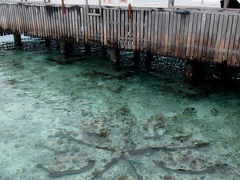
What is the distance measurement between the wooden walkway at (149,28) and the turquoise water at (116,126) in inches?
79.2

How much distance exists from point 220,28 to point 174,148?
549cm

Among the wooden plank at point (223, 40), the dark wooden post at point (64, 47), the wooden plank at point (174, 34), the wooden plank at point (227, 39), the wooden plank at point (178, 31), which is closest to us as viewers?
the wooden plank at point (227, 39)

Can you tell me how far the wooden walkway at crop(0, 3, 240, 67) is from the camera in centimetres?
965

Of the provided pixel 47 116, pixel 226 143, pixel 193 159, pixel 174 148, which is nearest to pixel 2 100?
pixel 47 116

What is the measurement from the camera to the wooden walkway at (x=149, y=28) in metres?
9.65

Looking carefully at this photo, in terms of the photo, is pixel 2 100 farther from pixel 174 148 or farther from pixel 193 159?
pixel 193 159

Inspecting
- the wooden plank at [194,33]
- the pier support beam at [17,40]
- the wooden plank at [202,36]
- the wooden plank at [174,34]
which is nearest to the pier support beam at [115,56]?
the wooden plank at [174,34]

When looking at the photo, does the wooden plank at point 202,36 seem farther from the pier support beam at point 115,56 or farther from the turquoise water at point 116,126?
the pier support beam at point 115,56

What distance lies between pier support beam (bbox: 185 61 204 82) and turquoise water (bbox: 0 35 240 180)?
1.57 ft

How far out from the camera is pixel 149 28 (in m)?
11.4

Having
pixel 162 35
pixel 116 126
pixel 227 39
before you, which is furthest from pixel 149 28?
pixel 116 126

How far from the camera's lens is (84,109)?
10133mm

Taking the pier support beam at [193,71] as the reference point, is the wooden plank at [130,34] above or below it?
above

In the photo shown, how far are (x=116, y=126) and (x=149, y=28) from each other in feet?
17.7
